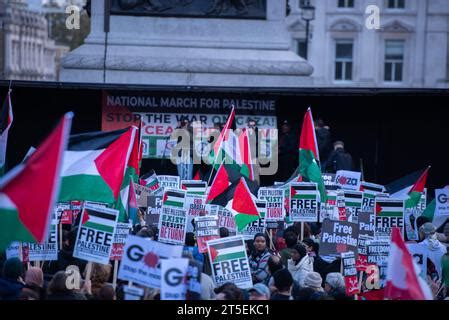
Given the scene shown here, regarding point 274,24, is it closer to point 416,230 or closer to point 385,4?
point 416,230

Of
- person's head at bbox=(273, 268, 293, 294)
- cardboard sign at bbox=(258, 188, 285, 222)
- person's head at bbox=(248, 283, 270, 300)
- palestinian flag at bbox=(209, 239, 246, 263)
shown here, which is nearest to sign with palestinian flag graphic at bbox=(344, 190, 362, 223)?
cardboard sign at bbox=(258, 188, 285, 222)

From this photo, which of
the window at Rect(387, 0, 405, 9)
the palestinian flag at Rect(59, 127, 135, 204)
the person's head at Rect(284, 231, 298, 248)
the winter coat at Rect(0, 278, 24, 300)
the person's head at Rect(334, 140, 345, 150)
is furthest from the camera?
the window at Rect(387, 0, 405, 9)

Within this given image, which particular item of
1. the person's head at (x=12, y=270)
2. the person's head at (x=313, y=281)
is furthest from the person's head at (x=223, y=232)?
the person's head at (x=12, y=270)

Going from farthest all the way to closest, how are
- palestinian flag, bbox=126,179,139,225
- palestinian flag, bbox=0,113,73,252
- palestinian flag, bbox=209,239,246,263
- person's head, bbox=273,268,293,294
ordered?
palestinian flag, bbox=126,179,139,225
palestinian flag, bbox=209,239,246,263
person's head, bbox=273,268,293,294
palestinian flag, bbox=0,113,73,252

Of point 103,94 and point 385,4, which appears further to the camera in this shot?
point 385,4

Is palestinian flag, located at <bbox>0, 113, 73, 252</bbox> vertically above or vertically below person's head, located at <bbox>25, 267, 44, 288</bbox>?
above

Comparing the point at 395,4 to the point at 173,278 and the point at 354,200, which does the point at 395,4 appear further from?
the point at 173,278

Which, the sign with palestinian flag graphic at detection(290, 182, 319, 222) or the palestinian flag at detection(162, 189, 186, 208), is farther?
the sign with palestinian flag graphic at detection(290, 182, 319, 222)

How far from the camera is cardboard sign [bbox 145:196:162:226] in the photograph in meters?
17.5

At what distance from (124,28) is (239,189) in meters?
13.6

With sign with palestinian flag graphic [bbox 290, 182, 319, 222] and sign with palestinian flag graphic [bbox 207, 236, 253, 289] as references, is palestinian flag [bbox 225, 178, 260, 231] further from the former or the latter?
sign with palestinian flag graphic [bbox 207, 236, 253, 289]

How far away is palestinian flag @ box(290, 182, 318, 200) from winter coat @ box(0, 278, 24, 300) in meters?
5.74

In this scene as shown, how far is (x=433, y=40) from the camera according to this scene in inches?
2133

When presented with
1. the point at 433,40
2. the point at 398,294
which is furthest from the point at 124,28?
the point at 433,40
